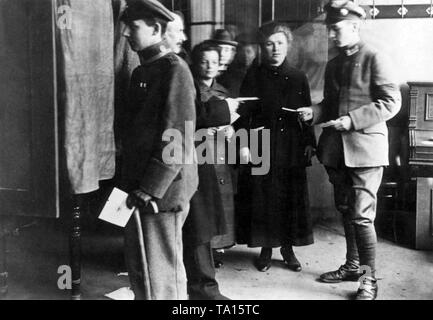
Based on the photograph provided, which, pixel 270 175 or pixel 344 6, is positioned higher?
pixel 344 6

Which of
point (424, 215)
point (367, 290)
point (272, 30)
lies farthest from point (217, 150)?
point (424, 215)

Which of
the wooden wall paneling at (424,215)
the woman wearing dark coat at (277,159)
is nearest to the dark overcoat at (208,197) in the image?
the woman wearing dark coat at (277,159)

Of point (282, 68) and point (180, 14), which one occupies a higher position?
point (180, 14)

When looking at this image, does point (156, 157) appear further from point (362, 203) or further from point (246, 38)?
point (362, 203)

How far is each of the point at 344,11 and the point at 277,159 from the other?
2.05 ft

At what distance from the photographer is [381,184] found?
2047 millimetres

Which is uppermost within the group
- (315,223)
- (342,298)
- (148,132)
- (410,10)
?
(410,10)

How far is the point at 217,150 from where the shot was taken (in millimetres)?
1958

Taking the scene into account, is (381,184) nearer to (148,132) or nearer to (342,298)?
(342,298)

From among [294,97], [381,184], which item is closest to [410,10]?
[294,97]

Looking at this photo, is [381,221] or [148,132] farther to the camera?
[381,221]

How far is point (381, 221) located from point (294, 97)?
0.60 m

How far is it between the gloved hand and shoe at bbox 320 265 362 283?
0.82 m

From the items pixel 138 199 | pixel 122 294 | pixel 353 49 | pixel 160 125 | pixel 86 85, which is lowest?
pixel 122 294
